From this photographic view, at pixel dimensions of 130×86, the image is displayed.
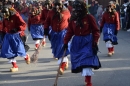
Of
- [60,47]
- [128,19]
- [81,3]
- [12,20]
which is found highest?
[81,3]

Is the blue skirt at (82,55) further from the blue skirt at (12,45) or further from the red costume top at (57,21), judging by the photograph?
the blue skirt at (12,45)

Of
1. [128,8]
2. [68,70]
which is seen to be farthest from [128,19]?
[68,70]

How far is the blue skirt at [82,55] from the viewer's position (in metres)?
7.30

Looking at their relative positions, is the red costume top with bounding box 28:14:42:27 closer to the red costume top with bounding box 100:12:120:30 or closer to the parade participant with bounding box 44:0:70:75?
the red costume top with bounding box 100:12:120:30

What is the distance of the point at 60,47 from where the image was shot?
903 centimetres

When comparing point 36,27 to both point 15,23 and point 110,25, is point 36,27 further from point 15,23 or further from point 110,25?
point 15,23

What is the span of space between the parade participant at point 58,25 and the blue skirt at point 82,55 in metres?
1.37

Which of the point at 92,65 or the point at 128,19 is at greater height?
the point at 92,65

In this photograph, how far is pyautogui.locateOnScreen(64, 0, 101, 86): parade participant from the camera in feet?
23.9

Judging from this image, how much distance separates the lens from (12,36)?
9578 millimetres

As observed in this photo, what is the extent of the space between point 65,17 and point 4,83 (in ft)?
6.97

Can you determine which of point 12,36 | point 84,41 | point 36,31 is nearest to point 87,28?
point 84,41

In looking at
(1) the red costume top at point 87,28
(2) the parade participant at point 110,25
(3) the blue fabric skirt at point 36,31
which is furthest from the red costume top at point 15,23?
(3) the blue fabric skirt at point 36,31

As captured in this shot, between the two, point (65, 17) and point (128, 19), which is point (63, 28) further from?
point (128, 19)
